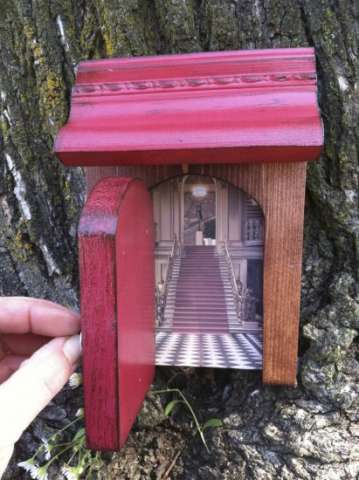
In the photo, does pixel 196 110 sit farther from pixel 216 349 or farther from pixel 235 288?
pixel 216 349

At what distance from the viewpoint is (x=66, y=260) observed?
39.1 inches

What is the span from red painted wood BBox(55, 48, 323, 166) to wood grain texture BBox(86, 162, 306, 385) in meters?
0.09

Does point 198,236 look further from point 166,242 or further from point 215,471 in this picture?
point 215,471

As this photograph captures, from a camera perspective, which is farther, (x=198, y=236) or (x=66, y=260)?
(x=66, y=260)

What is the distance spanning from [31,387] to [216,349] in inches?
13.8

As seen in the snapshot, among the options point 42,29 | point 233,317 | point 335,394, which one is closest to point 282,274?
point 233,317

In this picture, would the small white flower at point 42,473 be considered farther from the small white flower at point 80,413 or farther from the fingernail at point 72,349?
the fingernail at point 72,349

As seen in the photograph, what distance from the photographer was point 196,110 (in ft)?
2.19

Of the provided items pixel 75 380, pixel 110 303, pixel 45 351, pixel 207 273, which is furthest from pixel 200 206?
pixel 75 380

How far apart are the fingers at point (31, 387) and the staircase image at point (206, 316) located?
8.6 inches

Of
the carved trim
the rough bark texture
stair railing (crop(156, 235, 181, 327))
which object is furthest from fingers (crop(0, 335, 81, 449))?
the carved trim

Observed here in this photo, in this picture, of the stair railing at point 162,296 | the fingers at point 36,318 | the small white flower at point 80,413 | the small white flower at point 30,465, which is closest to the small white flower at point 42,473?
the small white flower at point 30,465

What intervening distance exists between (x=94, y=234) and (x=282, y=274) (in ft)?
1.19

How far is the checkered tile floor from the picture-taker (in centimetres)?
81
